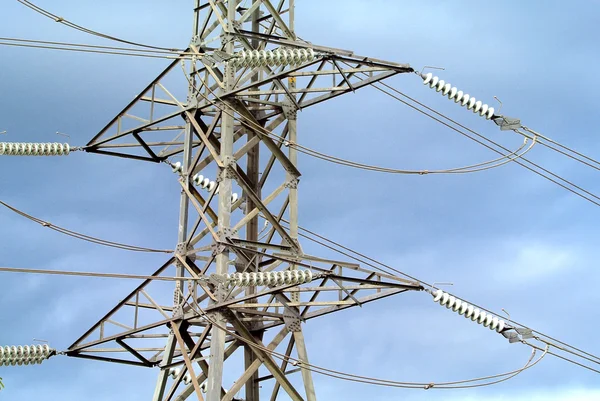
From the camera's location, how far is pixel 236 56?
36844 mm

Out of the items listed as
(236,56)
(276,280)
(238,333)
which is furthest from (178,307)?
(236,56)

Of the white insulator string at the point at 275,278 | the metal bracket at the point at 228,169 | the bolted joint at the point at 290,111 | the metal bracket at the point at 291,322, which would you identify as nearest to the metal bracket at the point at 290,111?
the bolted joint at the point at 290,111

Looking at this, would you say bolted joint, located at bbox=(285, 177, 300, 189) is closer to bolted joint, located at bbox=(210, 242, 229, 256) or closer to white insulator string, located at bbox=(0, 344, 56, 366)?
bolted joint, located at bbox=(210, 242, 229, 256)

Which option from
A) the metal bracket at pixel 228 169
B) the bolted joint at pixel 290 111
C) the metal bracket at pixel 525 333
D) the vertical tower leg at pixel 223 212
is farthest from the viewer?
the bolted joint at pixel 290 111

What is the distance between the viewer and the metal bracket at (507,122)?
3806 cm

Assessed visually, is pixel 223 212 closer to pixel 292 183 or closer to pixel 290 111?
pixel 292 183

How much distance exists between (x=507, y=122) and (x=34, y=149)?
40.7ft

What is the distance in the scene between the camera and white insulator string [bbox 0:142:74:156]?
39719 millimetres

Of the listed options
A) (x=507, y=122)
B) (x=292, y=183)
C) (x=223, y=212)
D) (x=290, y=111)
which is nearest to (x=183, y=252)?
(x=223, y=212)

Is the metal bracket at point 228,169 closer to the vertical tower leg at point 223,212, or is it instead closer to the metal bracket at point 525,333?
the vertical tower leg at point 223,212

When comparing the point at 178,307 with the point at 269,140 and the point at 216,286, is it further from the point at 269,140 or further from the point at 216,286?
the point at 269,140

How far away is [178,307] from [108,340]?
2008 millimetres

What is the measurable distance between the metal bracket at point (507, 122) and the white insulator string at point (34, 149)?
1149 centimetres

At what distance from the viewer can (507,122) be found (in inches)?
1500
